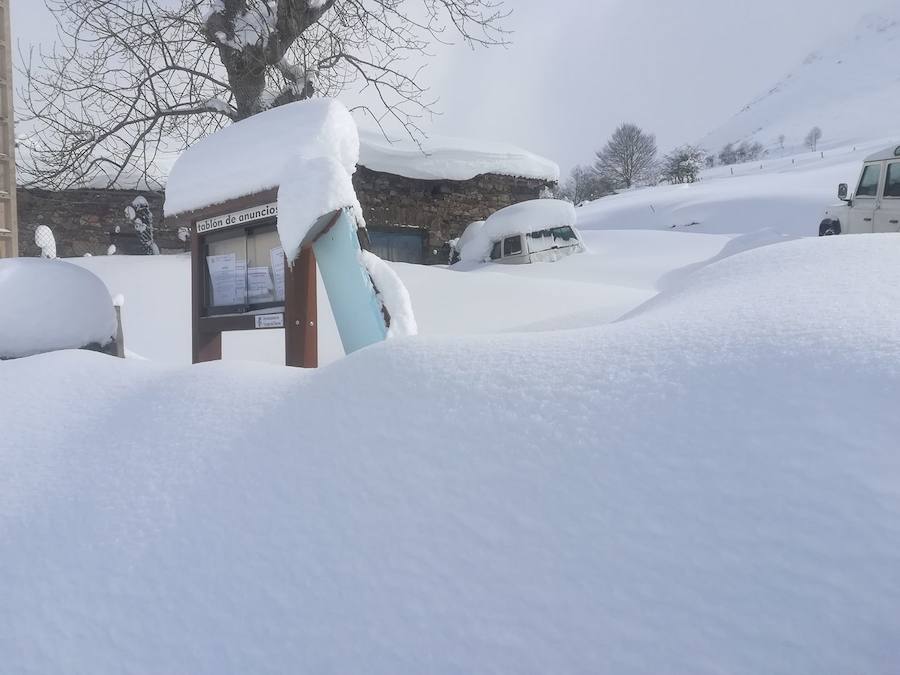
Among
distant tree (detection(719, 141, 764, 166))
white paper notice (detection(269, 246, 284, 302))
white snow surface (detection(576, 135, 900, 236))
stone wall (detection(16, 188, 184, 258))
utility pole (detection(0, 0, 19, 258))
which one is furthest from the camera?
distant tree (detection(719, 141, 764, 166))

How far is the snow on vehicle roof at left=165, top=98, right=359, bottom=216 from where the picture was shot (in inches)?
123

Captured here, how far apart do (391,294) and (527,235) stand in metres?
7.83

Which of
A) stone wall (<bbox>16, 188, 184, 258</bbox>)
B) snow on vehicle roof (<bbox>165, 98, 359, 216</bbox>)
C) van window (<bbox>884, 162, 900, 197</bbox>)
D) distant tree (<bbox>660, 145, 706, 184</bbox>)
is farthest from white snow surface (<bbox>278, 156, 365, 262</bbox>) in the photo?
distant tree (<bbox>660, 145, 706, 184</bbox>)

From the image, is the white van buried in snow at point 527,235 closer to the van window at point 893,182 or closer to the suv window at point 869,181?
the suv window at point 869,181

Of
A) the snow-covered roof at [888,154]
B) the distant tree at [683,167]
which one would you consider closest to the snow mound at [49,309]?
the snow-covered roof at [888,154]

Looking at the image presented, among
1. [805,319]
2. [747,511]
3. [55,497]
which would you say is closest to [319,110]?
[55,497]

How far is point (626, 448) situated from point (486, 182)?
11470mm

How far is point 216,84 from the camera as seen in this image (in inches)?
293

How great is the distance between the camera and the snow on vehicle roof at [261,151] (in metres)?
3.12

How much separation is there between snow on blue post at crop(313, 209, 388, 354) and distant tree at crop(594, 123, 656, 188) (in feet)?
144

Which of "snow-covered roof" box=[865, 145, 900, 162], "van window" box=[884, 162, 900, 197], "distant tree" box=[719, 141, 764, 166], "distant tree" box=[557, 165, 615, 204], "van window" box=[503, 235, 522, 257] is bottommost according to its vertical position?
"van window" box=[503, 235, 522, 257]

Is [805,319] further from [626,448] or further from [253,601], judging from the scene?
[253,601]

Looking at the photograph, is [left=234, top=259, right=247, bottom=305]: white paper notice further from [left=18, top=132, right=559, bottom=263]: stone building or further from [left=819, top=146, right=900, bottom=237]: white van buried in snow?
[left=819, top=146, right=900, bottom=237]: white van buried in snow

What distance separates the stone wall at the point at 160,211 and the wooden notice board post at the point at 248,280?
7.33 m
